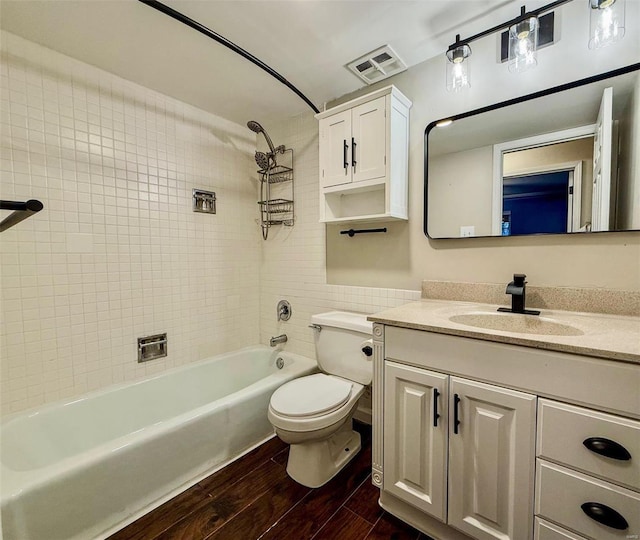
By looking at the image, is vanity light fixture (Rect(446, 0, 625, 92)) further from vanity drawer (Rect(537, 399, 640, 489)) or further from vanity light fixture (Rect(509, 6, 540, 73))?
vanity drawer (Rect(537, 399, 640, 489))

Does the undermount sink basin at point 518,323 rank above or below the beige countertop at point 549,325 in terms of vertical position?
below

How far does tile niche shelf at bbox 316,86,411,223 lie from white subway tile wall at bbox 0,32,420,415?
0.37m

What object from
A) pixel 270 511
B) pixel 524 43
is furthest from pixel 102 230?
pixel 524 43

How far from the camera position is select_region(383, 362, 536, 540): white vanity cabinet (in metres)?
0.94

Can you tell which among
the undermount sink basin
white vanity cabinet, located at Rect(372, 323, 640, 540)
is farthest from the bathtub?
the undermount sink basin

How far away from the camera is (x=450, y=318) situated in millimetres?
1281

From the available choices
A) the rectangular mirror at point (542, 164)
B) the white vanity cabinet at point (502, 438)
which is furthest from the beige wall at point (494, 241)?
the white vanity cabinet at point (502, 438)

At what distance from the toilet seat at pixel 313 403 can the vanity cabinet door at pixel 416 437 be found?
293mm

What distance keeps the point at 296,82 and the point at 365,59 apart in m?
0.46

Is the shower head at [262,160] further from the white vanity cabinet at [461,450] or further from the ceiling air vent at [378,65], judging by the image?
the white vanity cabinet at [461,450]

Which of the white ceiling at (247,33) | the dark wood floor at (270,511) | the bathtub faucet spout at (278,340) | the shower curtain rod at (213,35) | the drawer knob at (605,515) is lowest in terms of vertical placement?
the dark wood floor at (270,511)

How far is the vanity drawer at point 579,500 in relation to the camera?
793 millimetres

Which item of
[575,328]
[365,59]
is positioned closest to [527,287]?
[575,328]

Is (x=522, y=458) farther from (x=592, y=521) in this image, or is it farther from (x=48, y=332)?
(x=48, y=332)
